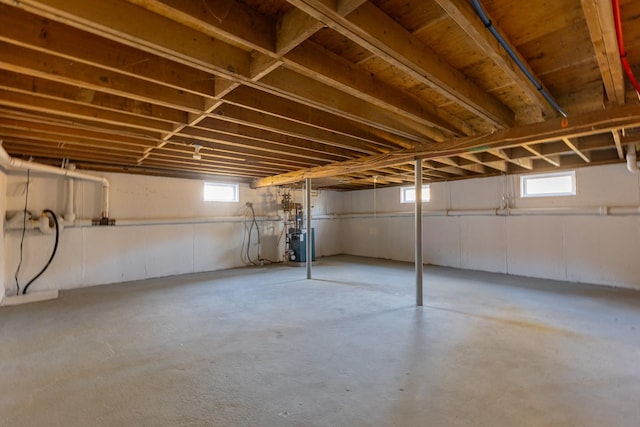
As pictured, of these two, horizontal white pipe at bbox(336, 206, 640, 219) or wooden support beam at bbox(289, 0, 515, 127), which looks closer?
wooden support beam at bbox(289, 0, 515, 127)

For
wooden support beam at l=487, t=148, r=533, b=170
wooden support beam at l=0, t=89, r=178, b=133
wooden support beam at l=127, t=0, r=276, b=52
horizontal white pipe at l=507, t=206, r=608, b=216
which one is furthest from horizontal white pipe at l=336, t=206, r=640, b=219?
wooden support beam at l=0, t=89, r=178, b=133

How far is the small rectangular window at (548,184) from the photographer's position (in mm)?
5320

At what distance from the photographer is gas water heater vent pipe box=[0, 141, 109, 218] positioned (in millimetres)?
3818

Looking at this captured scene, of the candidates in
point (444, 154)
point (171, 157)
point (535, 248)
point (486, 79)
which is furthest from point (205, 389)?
point (535, 248)

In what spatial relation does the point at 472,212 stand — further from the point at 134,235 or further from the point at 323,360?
the point at 134,235

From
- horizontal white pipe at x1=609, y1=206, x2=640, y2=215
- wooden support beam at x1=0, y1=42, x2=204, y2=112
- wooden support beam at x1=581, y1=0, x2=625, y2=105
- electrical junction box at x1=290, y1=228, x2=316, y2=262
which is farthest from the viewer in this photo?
electrical junction box at x1=290, y1=228, x2=316, y2=262

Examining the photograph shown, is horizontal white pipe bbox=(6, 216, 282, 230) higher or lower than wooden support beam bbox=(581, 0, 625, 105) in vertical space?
lower

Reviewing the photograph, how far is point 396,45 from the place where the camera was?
5.64 ft

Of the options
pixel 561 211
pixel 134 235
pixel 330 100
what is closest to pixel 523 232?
pixel 561 211

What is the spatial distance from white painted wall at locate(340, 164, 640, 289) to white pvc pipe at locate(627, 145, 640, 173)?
1.42 feet

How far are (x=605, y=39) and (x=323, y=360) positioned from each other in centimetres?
271

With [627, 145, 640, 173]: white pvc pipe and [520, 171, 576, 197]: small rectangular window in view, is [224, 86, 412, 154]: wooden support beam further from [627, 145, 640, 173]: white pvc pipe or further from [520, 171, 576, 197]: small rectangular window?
[520, 171, 576, 197]: small rectangular window


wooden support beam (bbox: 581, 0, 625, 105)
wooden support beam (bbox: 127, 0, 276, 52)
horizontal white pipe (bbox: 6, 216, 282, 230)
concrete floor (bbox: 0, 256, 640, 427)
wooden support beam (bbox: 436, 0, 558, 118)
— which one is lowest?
concrete floor (bbox: 0, 256, 640, 427)

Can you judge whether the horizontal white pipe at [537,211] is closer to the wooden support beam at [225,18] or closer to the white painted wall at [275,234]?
the white painted wall at [275,234]
